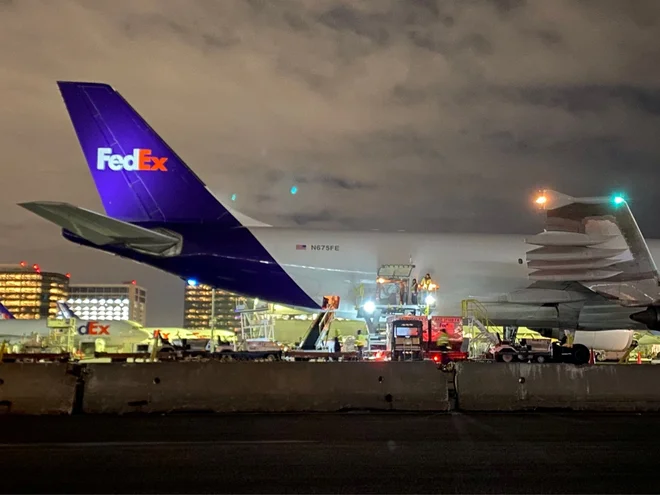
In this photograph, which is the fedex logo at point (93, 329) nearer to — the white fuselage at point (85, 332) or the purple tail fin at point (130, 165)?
the white fuselage at point (85, 332)

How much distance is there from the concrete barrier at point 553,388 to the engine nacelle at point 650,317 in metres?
8.52

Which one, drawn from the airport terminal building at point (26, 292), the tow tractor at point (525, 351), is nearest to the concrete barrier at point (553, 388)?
the tow tractor at point (525, 351)

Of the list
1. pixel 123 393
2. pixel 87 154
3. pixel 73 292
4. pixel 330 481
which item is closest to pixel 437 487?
pixel 330 481

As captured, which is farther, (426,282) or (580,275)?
(426,282)

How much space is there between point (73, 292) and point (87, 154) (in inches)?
6835

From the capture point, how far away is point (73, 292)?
18162 cm

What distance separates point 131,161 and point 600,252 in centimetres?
1463

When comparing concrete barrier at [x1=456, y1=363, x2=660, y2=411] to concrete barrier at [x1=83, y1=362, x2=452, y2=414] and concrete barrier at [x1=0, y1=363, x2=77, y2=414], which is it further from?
concrete barrier at [x1=0, y1=363, x2=77, y2=414]

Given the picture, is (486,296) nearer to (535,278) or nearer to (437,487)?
(535,278)

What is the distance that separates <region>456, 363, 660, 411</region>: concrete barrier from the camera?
38.7 feet

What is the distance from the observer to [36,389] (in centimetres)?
1127

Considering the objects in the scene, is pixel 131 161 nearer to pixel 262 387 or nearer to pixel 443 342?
pixel 443 342

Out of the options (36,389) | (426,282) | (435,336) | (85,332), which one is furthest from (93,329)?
(36,389)

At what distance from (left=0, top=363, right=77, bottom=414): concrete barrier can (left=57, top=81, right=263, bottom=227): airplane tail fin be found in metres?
9.90
